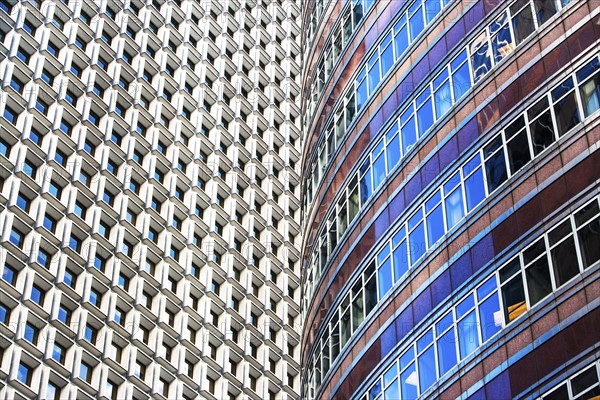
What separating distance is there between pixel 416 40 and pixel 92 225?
3064 cm

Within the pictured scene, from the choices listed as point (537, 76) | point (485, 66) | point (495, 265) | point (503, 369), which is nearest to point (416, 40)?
point (485, 66)

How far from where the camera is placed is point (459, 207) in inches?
1737

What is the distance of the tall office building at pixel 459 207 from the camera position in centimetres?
3822

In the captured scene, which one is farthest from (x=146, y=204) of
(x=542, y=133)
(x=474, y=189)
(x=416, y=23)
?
(x=542, y=133)

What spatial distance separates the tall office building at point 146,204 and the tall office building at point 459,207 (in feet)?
59.9

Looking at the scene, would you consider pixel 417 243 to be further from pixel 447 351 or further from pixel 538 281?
pixel 538 281

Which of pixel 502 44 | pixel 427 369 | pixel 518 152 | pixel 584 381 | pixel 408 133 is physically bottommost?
pixel 584 381

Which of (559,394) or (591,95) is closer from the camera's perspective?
(559,394)

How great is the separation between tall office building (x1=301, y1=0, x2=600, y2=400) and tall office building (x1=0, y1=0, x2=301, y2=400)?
18247 millimetres

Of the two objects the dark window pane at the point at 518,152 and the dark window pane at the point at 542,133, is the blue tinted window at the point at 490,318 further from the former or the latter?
the dark window pane at the point at 542,133

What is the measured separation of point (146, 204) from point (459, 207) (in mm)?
39434

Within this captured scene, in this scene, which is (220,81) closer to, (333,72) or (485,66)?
(333,72)

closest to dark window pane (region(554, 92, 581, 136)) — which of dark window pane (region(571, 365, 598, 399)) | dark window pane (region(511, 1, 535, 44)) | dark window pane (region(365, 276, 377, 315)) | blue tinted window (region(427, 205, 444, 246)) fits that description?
dark window pane (region(511, 1, 535, 44))

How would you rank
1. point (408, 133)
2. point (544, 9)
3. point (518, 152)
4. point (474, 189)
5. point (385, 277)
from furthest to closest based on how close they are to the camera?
point (408, 133) < point (385, 277) < point (474, 189) < point (544, 9) < point (518, 152)
